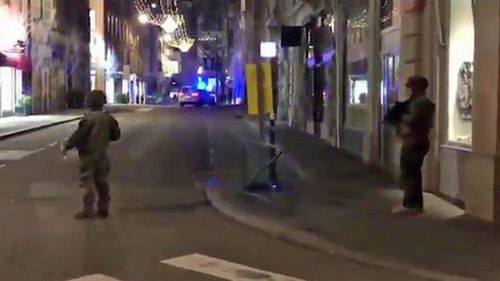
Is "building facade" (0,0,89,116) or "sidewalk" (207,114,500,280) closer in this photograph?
"sidewalk" (207,114,500,280)

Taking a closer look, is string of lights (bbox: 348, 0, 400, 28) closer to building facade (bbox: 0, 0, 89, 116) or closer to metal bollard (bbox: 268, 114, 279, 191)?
metal bollard (bbox: 268, 114, 279, 191)

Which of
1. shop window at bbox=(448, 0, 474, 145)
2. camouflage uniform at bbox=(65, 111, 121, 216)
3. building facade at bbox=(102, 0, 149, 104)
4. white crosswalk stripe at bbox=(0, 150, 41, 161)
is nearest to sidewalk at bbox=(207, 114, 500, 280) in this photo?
shop window at bbox=(448, 0, 474, 145)

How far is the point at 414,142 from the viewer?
1103cm

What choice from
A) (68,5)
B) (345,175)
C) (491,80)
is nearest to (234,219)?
(491,80)

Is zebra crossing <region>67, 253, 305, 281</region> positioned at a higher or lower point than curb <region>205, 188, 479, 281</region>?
lower

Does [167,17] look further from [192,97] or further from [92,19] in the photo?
[192,97]

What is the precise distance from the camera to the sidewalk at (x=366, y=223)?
8445mm

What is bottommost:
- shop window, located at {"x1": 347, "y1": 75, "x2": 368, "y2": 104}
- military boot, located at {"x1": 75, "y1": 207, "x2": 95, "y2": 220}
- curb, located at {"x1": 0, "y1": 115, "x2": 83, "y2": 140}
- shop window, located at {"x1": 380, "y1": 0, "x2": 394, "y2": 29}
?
military boot, located at {"x1": 75, "y1": 207, "x2": 95, "y2": 220}

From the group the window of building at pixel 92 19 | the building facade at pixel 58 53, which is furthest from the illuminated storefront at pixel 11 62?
the window of building at pixel 92 19

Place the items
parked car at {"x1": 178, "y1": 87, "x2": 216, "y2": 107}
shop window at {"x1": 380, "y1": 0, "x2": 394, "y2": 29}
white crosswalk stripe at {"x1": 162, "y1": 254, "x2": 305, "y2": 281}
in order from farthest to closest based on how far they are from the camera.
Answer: parked car at {"x1": 178, "y1": 87, "x2": 216, "y2": 107} < shop window at {"x1": 380, "y1": 0, "x2": 394, "y2": 29} < white crosswalk stripe at {"x1": 162, "y1": 254, "x2": 305, "y2": 281}

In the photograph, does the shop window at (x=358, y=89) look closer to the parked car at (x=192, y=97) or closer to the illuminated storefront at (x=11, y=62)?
the illuminated storefront at (x=11, y=62)

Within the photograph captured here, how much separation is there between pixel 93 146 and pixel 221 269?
3534 millimetres

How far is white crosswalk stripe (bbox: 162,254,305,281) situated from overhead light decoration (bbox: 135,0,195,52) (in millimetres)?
69095

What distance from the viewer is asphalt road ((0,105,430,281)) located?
8109 mm
